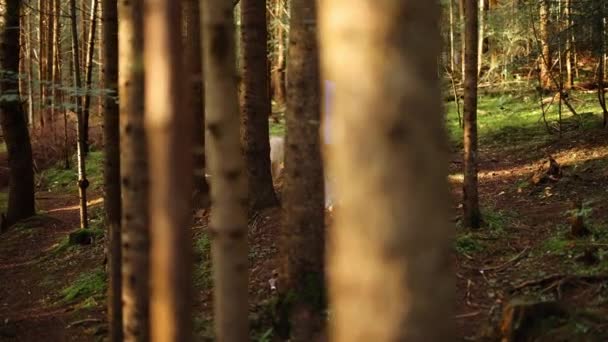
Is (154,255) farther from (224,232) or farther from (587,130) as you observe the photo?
(587,130)

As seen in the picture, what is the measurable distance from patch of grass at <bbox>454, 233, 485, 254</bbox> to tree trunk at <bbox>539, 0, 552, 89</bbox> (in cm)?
732

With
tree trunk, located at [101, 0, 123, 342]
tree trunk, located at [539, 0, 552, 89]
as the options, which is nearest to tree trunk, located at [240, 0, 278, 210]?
tree trunk, located at [101, 0, 123, 342]

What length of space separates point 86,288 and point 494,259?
6.03 metres

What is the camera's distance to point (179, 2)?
371 cm

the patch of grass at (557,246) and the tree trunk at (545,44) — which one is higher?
the tree trunk at (545,44)

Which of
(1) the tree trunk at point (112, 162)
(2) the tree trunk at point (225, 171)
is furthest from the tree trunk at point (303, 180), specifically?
(2) the tree trunk at point (225, 171)

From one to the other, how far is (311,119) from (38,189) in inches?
718

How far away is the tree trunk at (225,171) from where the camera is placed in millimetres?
3713

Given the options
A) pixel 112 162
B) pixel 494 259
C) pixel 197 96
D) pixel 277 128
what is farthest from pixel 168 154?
pixel 277 128

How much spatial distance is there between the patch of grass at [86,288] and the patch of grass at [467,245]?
520 cm

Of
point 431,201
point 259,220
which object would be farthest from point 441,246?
point 259,220

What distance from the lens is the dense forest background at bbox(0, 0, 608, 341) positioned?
71.6 inches

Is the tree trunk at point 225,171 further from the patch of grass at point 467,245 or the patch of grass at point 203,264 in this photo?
the patch of grass at point 467,245

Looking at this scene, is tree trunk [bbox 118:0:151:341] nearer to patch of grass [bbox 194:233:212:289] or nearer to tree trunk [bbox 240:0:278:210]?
patch of grass [bbox 194:233:212:289]
